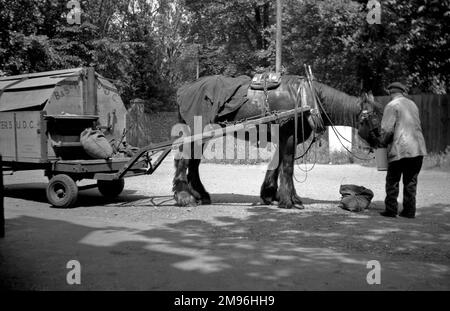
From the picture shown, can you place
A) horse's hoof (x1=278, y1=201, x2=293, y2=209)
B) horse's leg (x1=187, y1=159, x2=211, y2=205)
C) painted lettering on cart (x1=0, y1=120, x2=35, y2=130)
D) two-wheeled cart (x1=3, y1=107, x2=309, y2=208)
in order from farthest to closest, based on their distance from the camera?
horse's leg (x1=187, y1=159, x2=211, y2=205) → painted lettering on cart (x1=0, y1=120, x2=35, y2=130) → horse's hoof (x1=278, y1=201, x2=293, y2=209) → two-wheeled cart (x1=3, y1=107, x2=309, y2=208)

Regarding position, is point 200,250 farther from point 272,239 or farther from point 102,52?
point 102,52

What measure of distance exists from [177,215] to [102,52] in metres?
19.3

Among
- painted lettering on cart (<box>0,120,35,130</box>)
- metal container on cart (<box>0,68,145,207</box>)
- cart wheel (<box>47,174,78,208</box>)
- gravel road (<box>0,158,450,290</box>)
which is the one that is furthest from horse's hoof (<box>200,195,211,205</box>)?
painted lettering on cart (<box>0,120,35,130</box>)

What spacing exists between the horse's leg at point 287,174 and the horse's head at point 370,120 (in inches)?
47.9

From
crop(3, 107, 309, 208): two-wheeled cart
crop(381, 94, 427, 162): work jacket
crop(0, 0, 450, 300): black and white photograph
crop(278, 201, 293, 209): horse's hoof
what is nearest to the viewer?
crop(0, 0, 450, 300): black and white photograph

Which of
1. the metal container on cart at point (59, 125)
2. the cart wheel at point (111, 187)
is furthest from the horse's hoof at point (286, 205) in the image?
the cart wheel at point (111, 187)

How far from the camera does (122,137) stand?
33.3 ft

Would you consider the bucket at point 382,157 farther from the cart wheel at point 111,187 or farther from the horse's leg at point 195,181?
the cart wheel at point 111,187

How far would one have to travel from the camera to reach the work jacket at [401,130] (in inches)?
294

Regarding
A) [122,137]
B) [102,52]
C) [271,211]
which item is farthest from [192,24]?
[271,211]

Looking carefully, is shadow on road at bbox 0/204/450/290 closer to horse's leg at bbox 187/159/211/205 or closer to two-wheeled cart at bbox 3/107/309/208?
two-wheeled cart at bbox 3/107/309/208

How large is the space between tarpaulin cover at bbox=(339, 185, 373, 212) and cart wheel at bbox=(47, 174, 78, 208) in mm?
4822

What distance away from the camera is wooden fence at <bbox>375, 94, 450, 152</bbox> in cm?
1775
